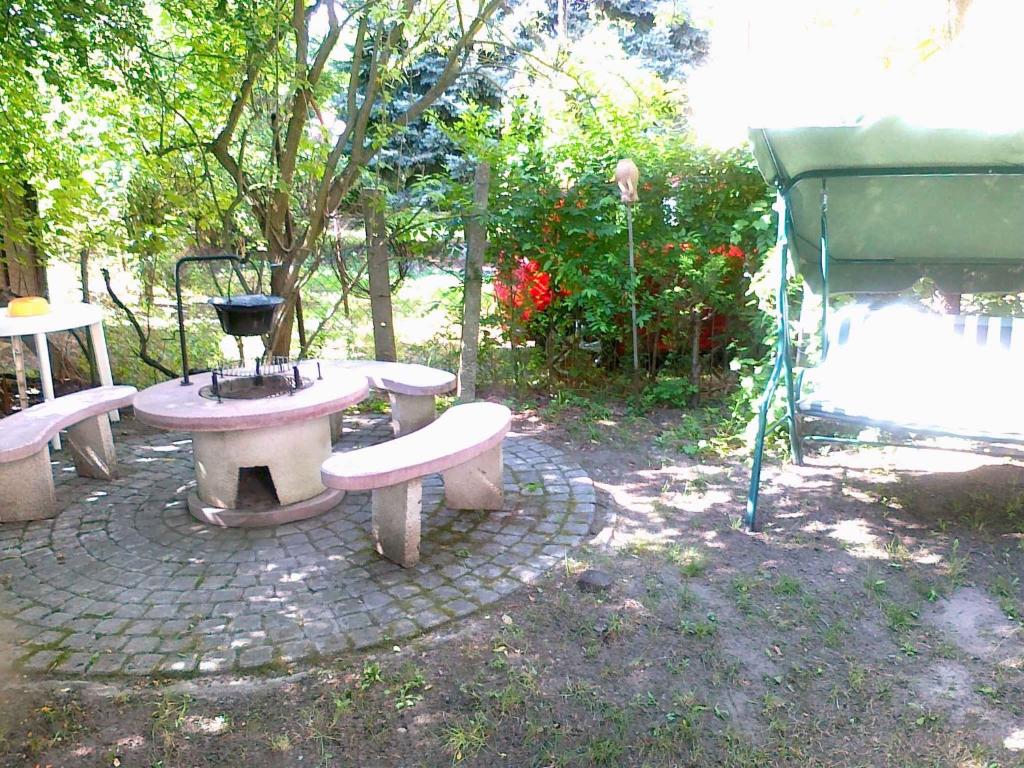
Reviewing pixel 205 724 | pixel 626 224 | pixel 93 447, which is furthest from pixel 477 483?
pixel 626 224

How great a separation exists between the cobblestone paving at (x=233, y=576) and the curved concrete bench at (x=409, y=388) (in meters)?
0.62

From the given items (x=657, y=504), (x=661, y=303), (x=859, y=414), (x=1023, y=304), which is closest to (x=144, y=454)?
(x=657, y=504)

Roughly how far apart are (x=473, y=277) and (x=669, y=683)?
3658 millimetres

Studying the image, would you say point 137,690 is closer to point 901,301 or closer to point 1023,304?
point 901,301

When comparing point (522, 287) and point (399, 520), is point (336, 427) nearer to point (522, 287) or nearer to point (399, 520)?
point (522, 287)

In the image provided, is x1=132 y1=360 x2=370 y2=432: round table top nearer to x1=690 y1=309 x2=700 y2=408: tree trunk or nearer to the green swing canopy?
the green swing canopy

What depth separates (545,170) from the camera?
566 centimetres

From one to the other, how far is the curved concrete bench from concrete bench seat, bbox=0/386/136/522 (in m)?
1.45

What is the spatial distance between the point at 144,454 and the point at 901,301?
526 cm

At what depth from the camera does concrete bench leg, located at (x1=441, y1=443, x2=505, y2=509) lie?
12.6ft

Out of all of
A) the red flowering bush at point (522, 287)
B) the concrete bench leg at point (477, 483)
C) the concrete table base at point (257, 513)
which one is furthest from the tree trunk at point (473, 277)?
the concrete table base at point (257, 513)

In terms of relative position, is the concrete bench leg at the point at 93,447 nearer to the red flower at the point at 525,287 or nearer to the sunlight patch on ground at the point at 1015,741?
the red flower at the point at 525,287

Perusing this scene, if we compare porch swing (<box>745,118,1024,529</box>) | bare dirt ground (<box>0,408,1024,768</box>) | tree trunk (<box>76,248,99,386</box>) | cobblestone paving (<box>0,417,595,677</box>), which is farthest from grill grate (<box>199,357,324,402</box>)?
porch swing (<box>745,118,1024,529</box>)

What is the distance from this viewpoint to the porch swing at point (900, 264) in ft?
11.0
